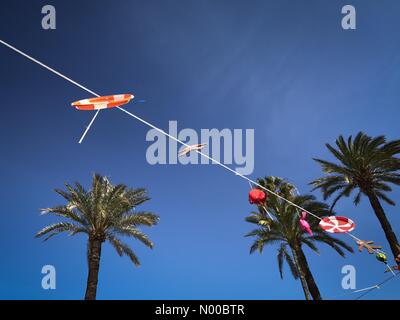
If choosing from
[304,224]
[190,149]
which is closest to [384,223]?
[304,224]

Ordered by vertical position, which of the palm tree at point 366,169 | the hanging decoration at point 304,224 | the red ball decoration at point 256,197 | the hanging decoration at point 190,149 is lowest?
the hanging decoration at point 304,224

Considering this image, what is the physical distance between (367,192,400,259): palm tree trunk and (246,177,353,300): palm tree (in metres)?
2.38

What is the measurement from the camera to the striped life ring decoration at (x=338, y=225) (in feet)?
28.4

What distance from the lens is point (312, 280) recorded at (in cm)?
1795

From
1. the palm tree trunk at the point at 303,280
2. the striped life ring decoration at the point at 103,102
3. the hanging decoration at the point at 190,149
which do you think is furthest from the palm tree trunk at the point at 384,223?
the striped life ring decoration at the point at 103,102

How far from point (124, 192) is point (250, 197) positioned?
9612 mm

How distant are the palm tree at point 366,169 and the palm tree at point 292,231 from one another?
1.55 m

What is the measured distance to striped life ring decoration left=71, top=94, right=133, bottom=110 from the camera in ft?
22.8

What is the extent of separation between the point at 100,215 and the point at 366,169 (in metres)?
14.5

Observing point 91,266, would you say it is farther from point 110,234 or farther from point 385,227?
point 385,227

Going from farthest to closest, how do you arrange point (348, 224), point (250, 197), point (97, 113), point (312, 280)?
point (312, 280) < point (250, 197) < point (348, 224) < point (97, 113)

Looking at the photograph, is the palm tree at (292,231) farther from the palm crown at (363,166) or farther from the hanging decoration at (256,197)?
the hanging decoration at (256,197)
